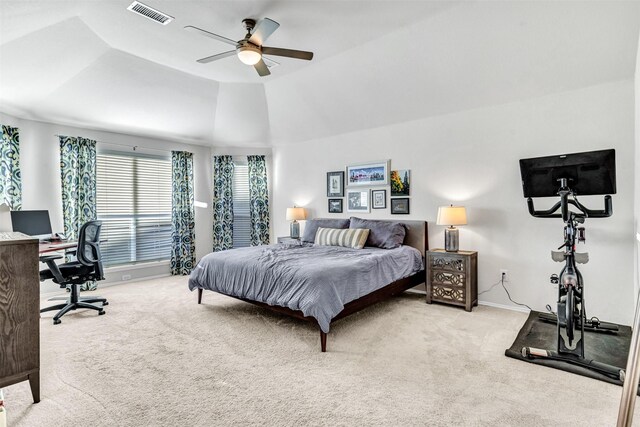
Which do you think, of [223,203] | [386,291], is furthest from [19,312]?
[223,203]

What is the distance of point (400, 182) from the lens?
502cm

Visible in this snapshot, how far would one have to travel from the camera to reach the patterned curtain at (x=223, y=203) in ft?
21.7

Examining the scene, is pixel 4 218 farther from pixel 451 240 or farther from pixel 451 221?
pixel 451 240

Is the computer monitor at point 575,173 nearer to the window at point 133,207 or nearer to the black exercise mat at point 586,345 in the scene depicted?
the black exercise mat at point 586,345

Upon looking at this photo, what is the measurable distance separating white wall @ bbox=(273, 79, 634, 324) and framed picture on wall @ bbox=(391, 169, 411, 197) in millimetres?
90

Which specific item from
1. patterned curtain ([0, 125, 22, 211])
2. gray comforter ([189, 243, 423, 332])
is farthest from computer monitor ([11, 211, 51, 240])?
gray comforter ([189, 243, 423, 332])

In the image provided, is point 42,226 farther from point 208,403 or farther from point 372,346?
point 372,346

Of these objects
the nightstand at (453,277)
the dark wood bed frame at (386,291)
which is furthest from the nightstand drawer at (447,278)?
the dark wood bed frame at (386,291)

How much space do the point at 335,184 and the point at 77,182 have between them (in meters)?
4.00

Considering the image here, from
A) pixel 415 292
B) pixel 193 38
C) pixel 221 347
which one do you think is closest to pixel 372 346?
pixel 221 347

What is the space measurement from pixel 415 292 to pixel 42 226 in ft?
16.7

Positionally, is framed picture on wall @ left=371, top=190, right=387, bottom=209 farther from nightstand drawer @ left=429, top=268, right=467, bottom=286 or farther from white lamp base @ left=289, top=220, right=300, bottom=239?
white lamp base @ left=289, top=220, right=300, bottom=239

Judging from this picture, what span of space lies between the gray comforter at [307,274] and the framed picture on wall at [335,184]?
1.53 metres

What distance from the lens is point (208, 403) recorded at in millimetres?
2145
